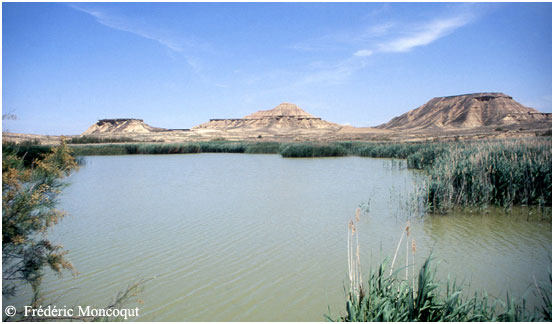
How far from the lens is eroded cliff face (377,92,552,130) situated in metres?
81.0

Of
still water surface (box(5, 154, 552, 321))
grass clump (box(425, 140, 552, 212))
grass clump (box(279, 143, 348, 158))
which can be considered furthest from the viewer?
grass clump (box(279, 143, 348, 158))

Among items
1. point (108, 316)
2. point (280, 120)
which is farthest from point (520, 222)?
point (280, 120)

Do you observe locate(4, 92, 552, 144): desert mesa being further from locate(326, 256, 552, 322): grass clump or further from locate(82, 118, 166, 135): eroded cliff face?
locate(326, 256, 552, 322): grass clump

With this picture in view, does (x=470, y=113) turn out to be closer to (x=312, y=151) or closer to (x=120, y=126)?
(x=312, y=151)

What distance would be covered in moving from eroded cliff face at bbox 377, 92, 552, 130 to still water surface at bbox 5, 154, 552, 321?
7701 cm

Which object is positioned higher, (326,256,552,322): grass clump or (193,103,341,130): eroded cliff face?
(193,103,341,130): eroded cliff face

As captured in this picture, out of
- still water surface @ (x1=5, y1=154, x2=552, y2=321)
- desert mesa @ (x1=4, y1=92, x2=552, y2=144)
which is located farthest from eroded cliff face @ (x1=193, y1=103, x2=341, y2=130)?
still water surface @ (x1=5, y1=154, x2=552, y2=321)

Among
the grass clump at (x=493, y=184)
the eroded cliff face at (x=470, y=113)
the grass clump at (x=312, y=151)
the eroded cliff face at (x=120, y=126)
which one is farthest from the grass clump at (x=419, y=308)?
the eroded cliff face at (x=120, y=126)

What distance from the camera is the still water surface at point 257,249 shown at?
339cm

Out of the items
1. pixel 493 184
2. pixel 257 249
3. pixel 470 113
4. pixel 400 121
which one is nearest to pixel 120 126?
pixel 400 121

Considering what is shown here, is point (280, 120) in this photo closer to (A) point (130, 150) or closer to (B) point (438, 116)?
(B) point (438, 116)

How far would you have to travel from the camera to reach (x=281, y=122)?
108m

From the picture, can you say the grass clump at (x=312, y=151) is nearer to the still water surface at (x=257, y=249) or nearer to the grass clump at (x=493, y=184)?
the still water surface at (x=257, y=249)

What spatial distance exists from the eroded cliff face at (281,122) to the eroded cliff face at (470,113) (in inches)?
864
